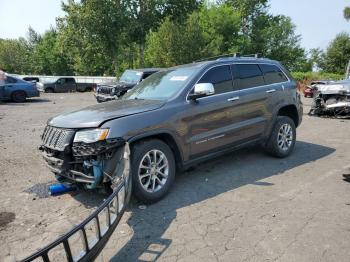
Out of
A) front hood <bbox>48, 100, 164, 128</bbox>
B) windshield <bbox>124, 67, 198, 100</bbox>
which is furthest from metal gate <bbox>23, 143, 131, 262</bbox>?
windshield <bbox>124, 67, 198, 100</bbox>

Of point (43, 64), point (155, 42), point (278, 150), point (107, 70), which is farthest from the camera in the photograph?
point (43, 64)

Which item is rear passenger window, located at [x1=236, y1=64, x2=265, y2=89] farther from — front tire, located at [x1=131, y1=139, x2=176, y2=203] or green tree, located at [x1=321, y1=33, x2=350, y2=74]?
green tree, located at [x1=321, y1=33, x2=350, y2=74]

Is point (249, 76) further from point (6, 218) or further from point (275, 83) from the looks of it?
point (6, 218)

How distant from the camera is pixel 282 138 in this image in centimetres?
669

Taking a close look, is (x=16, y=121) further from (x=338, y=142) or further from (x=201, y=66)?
(x=338, y=142)

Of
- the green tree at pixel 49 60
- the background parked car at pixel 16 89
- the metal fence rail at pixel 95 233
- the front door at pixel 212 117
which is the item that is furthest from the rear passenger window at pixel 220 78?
the green tree at pixel 49 60

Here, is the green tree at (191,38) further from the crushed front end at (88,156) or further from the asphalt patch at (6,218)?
the asphalt patch at (6,218)

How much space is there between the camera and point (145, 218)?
4.21 m

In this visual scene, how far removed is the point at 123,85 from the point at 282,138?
10797mm

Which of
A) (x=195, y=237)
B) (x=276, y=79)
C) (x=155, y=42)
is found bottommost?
(x=195, y=237)

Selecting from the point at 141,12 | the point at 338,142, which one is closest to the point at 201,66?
the point at 338,142

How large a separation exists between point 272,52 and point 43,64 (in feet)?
130

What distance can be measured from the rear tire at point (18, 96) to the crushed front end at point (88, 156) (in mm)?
17278

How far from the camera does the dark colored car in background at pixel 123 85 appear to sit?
632 inches
